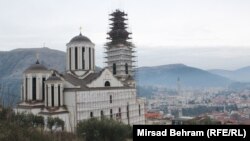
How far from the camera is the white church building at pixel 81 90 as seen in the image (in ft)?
95.3

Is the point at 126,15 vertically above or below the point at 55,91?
above

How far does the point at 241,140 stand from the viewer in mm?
6719

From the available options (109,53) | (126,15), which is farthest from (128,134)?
(126,15)

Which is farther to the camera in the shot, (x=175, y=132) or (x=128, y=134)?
(x=128, y=134)

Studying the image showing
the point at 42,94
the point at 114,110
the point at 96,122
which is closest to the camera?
the point at 96,122

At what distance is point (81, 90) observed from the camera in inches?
1168

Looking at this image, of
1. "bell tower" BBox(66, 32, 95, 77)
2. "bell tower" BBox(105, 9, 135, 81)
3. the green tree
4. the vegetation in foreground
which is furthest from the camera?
"bell tower" BBox(105, 9, 135, 81)

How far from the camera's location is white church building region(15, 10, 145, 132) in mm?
29062

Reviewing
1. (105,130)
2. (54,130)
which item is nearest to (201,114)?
(105,130)

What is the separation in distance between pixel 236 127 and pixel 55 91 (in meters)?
23.5

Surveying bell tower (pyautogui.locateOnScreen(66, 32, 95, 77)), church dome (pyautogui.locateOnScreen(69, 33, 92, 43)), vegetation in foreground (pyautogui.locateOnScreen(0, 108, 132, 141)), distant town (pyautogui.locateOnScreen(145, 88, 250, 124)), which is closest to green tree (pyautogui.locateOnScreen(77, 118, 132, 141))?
vegetation in foreground (pyautogui.locateOnScreen(0, 108, 132, 141))

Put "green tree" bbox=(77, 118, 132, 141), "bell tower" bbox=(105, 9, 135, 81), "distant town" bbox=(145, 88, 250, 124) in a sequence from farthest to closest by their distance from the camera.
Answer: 1. "distant town" bbox=(145, 88, 250, 124)
2. "bell tower" bbox=(105, 9, 135, 81)
3. "green tree" bbox=(77, 118, 132, 141)

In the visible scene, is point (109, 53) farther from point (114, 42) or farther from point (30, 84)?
point (30, 84)

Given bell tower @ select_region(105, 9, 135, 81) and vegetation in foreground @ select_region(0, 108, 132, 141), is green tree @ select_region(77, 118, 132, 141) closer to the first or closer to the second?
vegetation in foreground @ select_region(0, 108, 132, 141)
